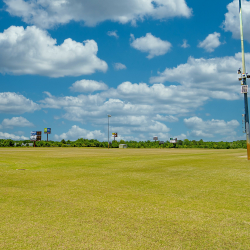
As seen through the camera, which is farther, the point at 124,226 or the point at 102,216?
the point at 102,216

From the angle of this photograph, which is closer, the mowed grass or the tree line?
the mowed grass

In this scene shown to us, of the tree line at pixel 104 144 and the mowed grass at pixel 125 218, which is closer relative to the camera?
the mowed grass at pixel 125 218

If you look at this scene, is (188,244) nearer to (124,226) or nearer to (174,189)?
(124,226)

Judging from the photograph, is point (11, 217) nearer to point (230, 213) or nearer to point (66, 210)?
point (66, 210)

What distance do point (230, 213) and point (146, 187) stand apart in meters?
4.42

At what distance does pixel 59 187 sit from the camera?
10.7m

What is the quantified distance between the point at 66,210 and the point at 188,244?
3.60m

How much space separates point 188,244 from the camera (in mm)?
4715

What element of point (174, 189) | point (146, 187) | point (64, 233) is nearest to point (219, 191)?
point (174, 189)

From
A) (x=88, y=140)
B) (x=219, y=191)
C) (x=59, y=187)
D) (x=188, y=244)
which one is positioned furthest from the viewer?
(x=88, y=140)

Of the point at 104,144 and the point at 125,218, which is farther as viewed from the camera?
the point at 104,144

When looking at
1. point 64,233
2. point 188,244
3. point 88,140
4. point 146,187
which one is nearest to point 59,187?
point 146,187

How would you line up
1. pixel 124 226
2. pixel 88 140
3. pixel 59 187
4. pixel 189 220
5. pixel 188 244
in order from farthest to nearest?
pixel 88 140 < pixel 59 187 < pixel 189 220 < pixel 124 226 < pixel 188 244

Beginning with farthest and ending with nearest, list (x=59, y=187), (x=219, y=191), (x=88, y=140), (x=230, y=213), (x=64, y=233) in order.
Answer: (x=88, y=140) < (x=59, y=187) < (x=219, y=191) < (x=230, y=213) < (x=64, y=233)
